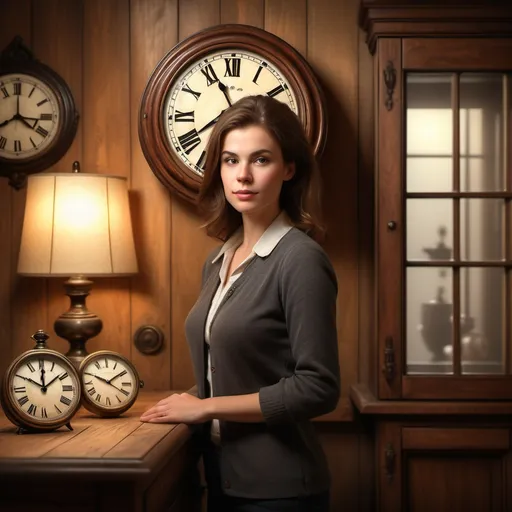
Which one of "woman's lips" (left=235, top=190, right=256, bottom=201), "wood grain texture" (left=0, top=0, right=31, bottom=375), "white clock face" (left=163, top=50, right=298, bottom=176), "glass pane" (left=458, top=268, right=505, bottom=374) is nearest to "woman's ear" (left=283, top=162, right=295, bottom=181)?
"woman's lips" (left=235, top=190, right=256, bottom=201)

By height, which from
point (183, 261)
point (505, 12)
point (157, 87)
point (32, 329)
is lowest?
point (32, 329)

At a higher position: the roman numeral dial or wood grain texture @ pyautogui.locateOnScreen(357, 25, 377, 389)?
wood grain texture @ pyautogui.locateOnScreen(357, 25, 377, 389)

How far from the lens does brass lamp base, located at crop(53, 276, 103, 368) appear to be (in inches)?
108

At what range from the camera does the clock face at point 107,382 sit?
221 centimetres

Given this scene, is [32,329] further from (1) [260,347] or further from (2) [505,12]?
(2) [505,12]

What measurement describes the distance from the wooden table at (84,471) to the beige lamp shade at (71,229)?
0.80m

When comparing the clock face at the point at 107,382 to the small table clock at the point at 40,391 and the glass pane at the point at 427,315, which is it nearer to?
the small table clock at the point at 40,391

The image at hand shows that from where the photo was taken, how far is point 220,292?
2230mm

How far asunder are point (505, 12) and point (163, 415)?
1704mm

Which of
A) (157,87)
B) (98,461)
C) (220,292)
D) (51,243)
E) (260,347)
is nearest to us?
(98,461)

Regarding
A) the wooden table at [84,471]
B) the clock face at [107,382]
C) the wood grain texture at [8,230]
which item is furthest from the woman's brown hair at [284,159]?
the wood grain texture at [8,230]

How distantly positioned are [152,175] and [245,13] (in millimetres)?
672

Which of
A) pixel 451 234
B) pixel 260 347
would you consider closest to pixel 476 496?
pixel 451 234

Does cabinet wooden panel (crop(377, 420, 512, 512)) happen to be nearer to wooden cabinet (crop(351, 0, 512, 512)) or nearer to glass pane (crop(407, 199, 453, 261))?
wooden cabinet (crop(351, 0, 512, 512))
